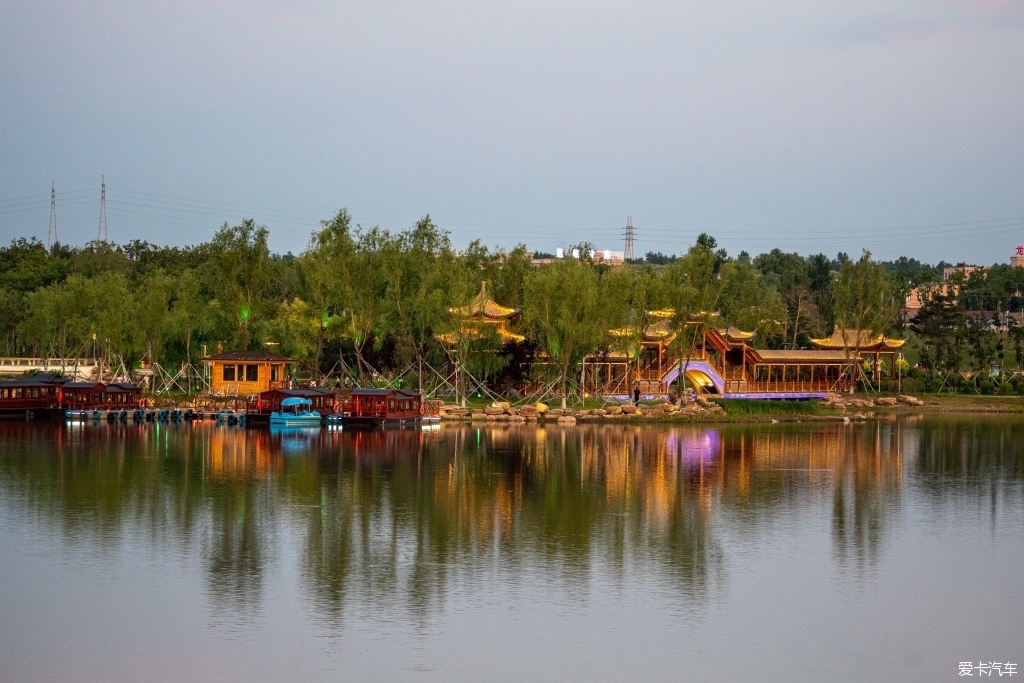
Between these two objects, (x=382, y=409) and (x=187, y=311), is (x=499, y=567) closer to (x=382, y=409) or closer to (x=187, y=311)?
(x=382, y=409)

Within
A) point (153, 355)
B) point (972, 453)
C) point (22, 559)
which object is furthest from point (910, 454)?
point (153, 355)

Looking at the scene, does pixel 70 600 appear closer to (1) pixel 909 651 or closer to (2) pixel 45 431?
(1) pixel 909 651

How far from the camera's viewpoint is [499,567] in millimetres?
24516

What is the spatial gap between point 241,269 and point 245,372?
590cm

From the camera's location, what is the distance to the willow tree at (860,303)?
239ft

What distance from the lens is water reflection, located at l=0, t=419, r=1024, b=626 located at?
2423 centimetres

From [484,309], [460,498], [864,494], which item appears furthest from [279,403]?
[864,494]

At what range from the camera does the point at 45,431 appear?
51000 mm

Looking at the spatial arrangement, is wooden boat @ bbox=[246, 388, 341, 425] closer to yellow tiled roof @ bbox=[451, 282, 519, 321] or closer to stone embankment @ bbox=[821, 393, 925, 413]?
yellow tiled roof @ bbox=[451, 282, 519, 321]

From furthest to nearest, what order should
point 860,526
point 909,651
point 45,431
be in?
point 45,431 < point 860,526 < point 909,651

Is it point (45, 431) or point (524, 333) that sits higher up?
point (524, 333)

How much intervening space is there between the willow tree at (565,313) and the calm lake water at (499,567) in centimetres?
1741

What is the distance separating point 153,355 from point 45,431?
15751 millimetres

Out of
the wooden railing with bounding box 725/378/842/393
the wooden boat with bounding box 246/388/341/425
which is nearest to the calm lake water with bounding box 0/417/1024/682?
the wooden boat with bounding box 246/388/341/425
